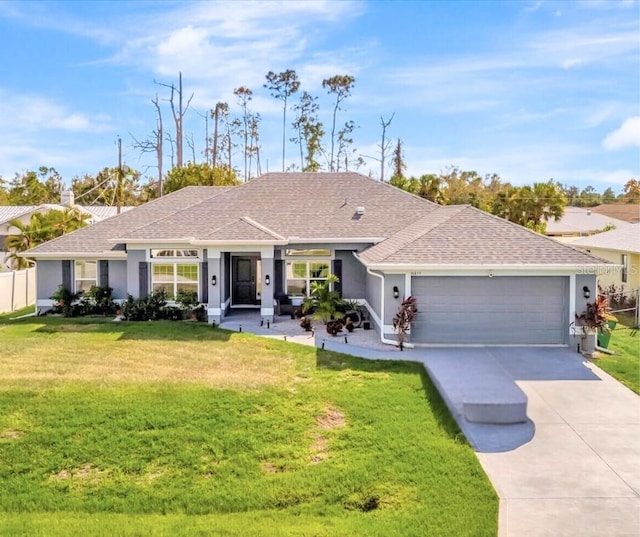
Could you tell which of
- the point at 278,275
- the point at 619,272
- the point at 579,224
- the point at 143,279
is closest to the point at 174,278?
the point at 143,279

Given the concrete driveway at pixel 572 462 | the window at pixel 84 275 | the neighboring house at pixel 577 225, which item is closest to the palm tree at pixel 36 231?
the window at pixel 84 275

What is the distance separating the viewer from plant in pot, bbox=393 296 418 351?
1367 cm

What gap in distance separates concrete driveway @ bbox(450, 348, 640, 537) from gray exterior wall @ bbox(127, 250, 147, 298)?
12.5 m

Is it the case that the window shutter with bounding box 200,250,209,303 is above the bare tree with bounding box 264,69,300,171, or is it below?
below

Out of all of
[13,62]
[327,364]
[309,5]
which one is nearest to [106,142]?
[13,62]

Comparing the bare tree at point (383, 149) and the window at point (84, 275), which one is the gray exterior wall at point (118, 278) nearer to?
the window at point (84, 275)

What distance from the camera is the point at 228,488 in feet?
22.7

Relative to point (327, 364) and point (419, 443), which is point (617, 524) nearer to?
point (419, 443)

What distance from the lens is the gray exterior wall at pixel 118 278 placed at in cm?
1938

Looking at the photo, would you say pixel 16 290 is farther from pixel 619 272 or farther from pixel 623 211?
pixel 623 211

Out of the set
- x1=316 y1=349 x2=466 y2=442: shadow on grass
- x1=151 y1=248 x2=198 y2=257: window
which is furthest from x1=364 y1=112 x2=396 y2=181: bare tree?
x1=316 y1=349 x2=466 y2=442: shadow on grass

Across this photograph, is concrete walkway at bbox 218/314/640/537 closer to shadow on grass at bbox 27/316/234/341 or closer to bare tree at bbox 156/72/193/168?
shadow on grass at bbox 27/316/234/341

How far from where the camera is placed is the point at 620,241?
22641 mm

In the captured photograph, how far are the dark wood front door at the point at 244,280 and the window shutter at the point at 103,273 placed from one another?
15.1ft
